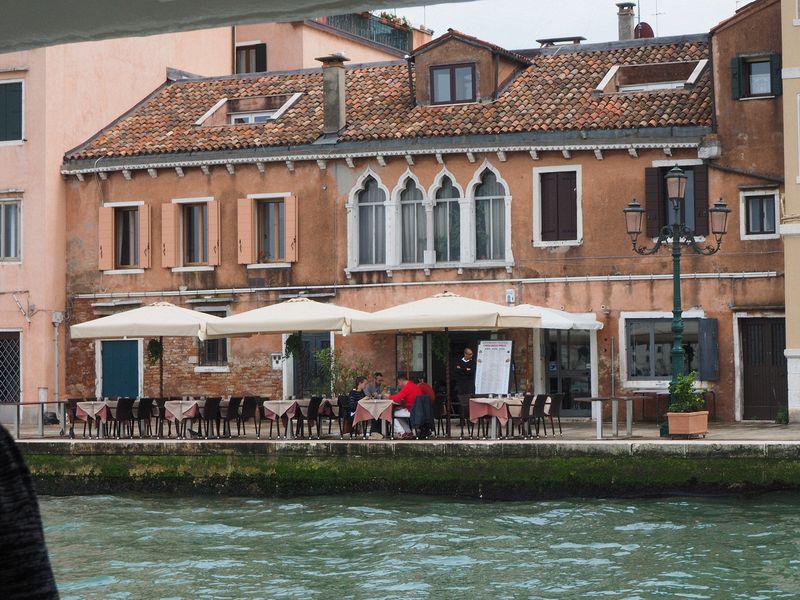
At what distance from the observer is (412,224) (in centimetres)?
2720

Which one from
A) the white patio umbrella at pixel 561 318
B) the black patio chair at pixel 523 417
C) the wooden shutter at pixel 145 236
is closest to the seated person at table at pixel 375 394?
the black patio chair at pixel 523 417

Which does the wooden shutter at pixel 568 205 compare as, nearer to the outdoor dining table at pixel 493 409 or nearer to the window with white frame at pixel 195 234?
the outdoor dining table at pixel 493 409

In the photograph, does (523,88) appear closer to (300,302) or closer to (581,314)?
(581,314)

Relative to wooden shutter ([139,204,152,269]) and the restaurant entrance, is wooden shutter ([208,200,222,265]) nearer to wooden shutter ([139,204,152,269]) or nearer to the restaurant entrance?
wooden shutter ([139,204,152,269])

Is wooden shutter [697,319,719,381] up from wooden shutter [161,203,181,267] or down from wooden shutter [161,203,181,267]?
down

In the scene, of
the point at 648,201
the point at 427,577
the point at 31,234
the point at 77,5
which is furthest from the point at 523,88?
the point at 77,5

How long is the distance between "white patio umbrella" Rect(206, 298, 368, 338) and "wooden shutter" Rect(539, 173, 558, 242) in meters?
4.74

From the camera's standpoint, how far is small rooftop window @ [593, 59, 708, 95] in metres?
26.6

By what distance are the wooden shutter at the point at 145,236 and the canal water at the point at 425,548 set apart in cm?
815

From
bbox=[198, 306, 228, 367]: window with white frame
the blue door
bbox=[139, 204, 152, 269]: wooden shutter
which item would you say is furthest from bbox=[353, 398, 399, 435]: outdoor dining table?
bbox=[139, 204, 152, 269]: wooden shutter

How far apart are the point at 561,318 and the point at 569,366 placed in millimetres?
1846

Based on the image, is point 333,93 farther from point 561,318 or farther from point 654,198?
point 561,318

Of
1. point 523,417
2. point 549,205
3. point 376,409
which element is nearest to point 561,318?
point 549,205

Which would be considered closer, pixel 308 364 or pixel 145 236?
pixel 308 364
